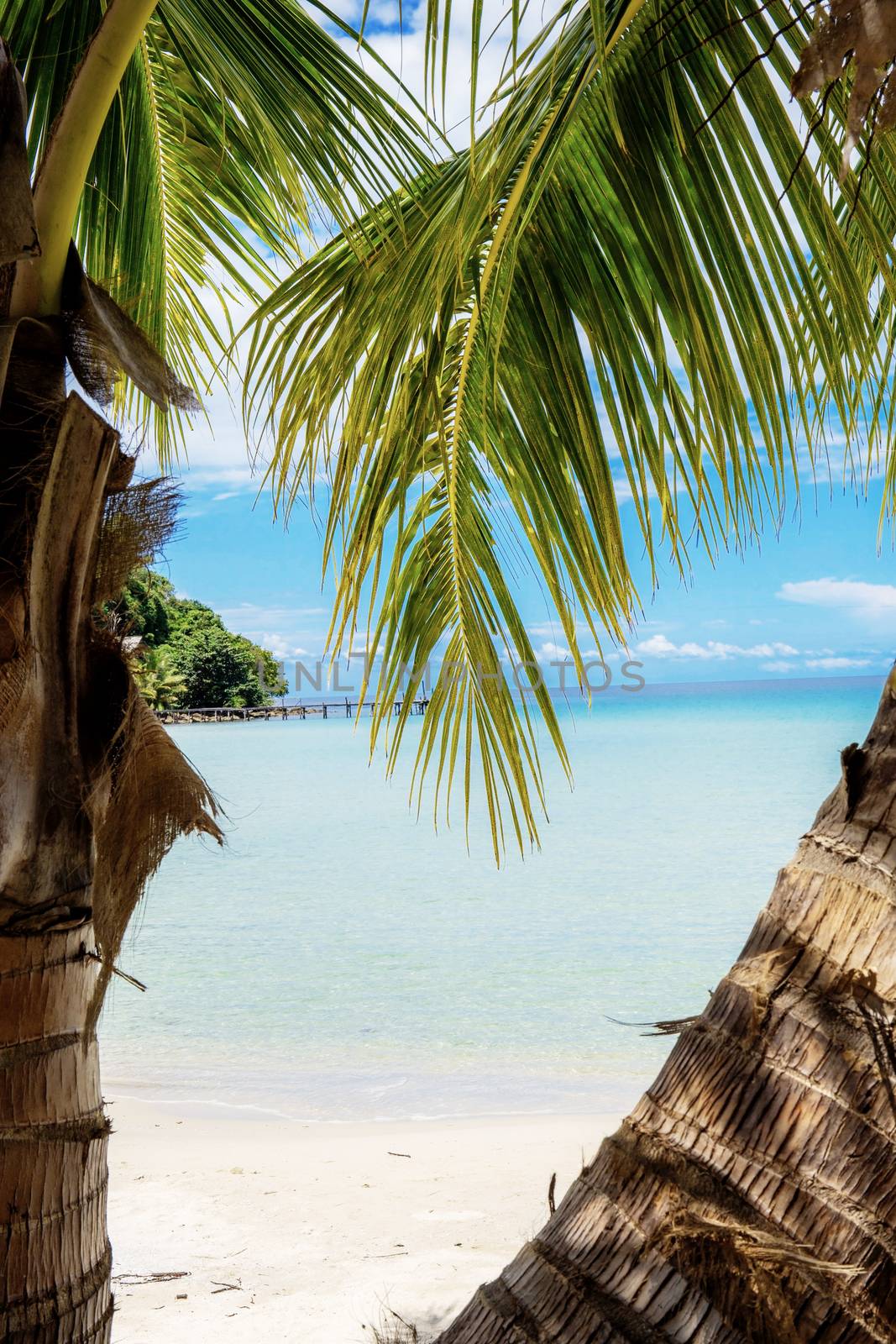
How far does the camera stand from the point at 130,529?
1536mm

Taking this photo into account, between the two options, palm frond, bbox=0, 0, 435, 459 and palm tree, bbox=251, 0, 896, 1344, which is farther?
palm frond, bbox=0, 0, 435, 459

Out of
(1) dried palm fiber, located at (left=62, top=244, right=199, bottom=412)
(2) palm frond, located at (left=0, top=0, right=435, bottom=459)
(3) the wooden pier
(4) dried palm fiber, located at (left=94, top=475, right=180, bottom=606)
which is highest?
(2) palm frond, located at (left=0, top=0, right=435, bottom=459)

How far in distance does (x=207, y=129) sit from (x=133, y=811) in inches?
56.3

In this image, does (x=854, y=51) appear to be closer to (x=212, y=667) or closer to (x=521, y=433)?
(x=521, y=433)

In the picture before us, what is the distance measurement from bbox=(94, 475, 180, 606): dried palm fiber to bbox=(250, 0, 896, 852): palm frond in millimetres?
314

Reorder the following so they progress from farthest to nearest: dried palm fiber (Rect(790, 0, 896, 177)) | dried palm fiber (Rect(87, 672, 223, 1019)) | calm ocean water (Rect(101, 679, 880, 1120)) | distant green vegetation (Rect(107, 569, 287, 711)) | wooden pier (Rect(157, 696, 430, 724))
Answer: wooden pier (Rect(157, 696, 430, 724))
distant green vegetation (Rect(107, 569, 287, 711))
calm ocean water (Rect(101, 679, 880, 1120))
dried palm fiber (Rect(87, 672, 223, 1019))
dried palm fiber (Rect(790, 0, 896, 177))

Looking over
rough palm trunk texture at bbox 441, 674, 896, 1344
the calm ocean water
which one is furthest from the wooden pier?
rough palm trunk texture at bbox 441, 674, 896, 1344

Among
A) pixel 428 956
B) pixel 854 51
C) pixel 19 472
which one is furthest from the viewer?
pixel 428 956

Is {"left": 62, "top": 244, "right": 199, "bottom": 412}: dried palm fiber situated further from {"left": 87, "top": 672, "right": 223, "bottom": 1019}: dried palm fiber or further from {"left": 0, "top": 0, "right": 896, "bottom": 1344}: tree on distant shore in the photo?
{"left": 87, "top": 672, "right": 223, "bottom": 1019}: dried palm fiber

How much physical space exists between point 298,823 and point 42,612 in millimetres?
18933

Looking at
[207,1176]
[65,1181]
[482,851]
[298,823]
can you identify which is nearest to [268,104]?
[65,1181]

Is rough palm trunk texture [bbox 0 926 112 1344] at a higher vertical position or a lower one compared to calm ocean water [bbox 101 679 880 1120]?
higher

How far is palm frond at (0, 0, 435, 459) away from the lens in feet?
5.07

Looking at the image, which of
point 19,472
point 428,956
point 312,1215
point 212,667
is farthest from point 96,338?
point 212,667
